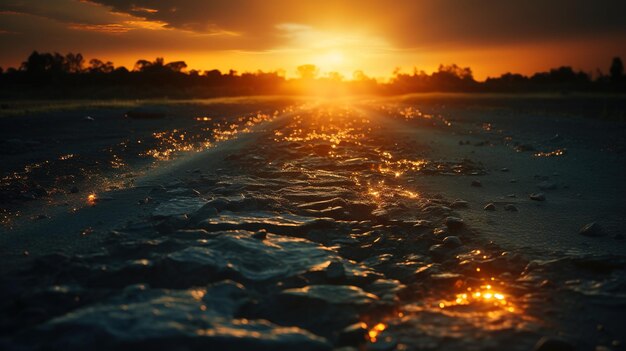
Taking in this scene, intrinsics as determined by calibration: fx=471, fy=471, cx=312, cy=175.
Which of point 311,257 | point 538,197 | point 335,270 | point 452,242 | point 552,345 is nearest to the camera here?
point 552,345

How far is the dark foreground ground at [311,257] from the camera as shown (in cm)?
214

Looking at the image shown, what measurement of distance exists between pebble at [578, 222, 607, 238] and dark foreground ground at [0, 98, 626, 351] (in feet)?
0.08

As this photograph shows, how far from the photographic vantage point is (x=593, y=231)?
364cm

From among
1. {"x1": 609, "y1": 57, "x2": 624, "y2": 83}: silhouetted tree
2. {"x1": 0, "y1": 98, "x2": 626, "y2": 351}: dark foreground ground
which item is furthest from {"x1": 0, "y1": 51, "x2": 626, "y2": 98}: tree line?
{"x1": 0, "y1": 98, "x2": 626, "y2": 351}: dark foreground ground

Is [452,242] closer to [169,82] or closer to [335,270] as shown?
[335,270]

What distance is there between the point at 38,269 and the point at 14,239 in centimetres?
83

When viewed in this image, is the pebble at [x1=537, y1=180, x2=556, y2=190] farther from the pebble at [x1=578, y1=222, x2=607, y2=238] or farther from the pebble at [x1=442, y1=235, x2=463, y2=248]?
the pebble at [x1=442, y1=235, x2=463, y2=248]

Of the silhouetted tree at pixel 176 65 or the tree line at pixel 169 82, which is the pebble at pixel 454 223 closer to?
the tree line at pixel 169 82

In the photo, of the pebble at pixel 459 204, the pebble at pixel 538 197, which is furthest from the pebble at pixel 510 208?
the pebble at pixel 538 197

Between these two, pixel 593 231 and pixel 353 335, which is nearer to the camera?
pixel 353 335

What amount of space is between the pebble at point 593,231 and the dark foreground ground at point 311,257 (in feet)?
0.08

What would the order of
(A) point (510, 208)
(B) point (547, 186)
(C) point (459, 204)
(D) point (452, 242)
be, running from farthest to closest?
(B) point (547, 186) → (C) point (459, 204) → (A) point (510, 208) → (D) point (452, 242)

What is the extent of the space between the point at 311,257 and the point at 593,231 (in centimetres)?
225

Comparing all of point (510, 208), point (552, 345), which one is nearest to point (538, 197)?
point (510, 208)
